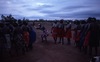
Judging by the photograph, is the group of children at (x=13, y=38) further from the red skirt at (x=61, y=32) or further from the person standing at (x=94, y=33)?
the person standing at (x=94, y=33)

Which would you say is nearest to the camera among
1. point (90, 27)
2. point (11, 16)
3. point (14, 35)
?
point (90, 27)

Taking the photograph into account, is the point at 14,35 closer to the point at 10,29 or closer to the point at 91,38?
the point at 10,29

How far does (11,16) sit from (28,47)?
13.4 metres

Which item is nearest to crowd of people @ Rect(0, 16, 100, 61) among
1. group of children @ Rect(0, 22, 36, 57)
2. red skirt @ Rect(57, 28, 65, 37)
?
group of children @ Rect(0, 22, 36, 57)

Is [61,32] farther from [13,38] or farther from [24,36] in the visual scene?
[13,38]

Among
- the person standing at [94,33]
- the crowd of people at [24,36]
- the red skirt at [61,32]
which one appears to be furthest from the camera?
the red skirt at [61,32]

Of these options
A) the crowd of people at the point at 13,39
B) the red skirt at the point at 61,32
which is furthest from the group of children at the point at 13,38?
the red skirt at the point at 61,32

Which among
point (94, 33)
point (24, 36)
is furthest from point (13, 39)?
point (94, 33)

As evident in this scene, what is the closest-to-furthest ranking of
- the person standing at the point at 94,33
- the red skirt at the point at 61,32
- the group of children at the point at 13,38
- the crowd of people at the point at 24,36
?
the person standing at the point at 94,33 < the crowd of people at the point at 24,36 < the group of children at the point at 13,38 < the red skirt at the point at 61,32

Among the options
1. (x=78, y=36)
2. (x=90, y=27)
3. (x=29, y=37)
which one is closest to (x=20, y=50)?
(x=29, y=37)

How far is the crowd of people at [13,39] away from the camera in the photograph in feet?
46.5

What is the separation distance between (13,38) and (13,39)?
0.06m

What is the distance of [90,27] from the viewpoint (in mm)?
13805

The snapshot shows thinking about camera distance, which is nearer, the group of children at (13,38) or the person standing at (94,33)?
the person standing at (94,33)
